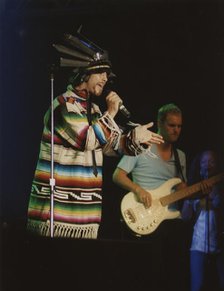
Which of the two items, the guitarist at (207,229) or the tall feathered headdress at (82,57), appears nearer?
the guitarist at (207,229)

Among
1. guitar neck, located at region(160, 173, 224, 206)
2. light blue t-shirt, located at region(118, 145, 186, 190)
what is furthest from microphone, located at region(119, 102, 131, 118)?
guitar neck, located at region(160, 173, 224, 206)

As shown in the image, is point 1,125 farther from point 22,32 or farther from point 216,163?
point 216,163

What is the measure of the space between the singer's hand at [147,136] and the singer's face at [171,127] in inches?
2.2

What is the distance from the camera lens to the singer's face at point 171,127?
4410mm

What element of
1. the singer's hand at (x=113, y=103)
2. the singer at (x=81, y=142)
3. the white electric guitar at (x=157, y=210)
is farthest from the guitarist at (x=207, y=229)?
the singer's hand at (x=113, y=103)

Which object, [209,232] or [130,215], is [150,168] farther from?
[209,232]

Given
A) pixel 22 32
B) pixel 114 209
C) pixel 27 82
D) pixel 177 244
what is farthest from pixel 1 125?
pixel 177 244

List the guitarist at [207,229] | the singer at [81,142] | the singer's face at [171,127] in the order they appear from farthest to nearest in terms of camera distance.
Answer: the singer at [81,142] → the singer's face at [171,127] → the guitarist at [207,229]

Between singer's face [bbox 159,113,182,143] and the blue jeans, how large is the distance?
0.89m

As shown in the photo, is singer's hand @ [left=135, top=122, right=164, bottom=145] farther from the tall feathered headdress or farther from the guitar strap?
the tall feathered headdress

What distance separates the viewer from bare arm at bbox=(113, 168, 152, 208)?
439 centimetres

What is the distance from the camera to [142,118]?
4.47 m

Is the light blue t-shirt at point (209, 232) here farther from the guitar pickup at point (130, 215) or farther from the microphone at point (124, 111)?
the microphone at point (124, 111)

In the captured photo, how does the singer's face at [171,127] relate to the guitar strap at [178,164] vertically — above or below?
above
